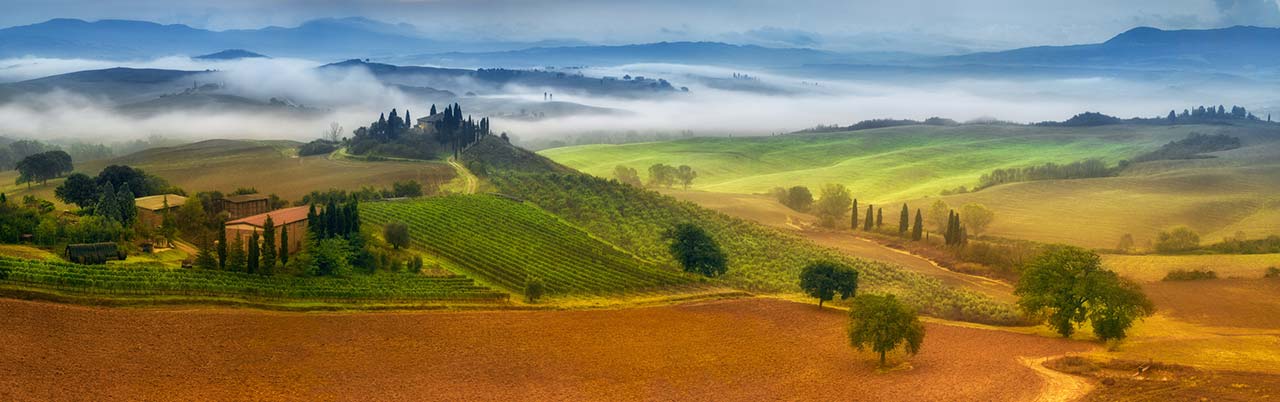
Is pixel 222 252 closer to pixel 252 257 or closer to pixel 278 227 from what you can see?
pixel 252 257

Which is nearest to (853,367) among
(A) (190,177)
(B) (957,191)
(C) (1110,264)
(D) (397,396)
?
(D) (397,396)

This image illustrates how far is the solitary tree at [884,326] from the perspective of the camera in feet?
168

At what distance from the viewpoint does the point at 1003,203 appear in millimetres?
150750

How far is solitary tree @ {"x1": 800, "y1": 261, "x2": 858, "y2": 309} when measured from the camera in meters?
68.8

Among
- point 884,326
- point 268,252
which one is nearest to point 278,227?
point 268,252

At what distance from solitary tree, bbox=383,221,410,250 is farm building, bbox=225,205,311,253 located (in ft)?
18.5

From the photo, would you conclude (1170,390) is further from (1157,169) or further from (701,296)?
(1157,169)

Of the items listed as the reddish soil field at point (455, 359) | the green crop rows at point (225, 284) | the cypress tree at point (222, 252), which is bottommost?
the reddish soil field at point (455, 359)

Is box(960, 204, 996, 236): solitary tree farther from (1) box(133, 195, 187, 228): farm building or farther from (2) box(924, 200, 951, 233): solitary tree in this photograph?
(1) box(133, 195, 187, 228): farm building

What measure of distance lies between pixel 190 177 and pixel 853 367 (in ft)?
343

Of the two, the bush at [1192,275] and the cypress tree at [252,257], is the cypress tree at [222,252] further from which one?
the bush at [1192,275]

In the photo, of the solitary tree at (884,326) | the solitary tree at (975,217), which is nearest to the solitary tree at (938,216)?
the solitary tree at (975,217)

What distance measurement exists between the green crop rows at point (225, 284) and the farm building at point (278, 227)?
685cm

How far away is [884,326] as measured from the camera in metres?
51.1
